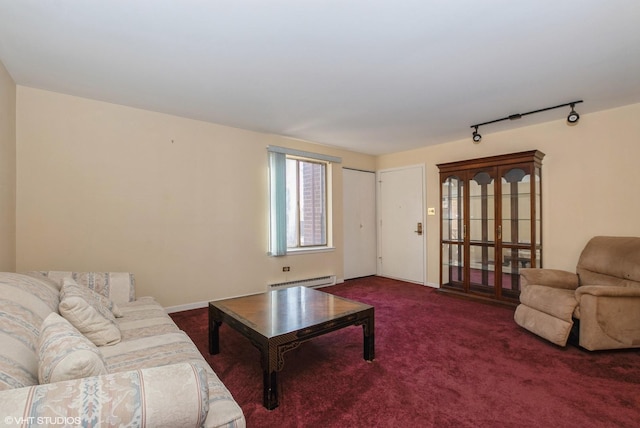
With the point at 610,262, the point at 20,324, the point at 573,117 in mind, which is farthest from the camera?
the point at 573,117

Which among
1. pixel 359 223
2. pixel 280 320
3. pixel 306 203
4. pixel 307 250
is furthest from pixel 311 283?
pixel 280 320

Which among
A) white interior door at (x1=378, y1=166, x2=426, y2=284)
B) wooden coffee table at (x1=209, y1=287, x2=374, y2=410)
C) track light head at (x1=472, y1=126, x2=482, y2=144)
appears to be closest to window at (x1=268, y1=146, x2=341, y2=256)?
white interior door at (x1=378, y1=166, x2=426, y2=284)

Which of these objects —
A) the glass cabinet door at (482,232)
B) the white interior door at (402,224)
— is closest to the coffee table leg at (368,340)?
the glass cabinet door at (482,232)

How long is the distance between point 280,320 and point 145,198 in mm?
2266

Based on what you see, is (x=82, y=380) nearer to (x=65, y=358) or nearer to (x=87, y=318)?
(x=65, y=358)

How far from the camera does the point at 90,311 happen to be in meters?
1.73

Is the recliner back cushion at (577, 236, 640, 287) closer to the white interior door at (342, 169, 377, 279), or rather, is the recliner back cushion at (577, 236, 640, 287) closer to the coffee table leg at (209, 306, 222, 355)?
the white interior door at (342, 169, 377, 279)

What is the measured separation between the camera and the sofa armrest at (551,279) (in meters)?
3.03

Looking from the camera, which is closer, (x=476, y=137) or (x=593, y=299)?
(x=593, y=299)

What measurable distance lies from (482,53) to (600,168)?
2367mm

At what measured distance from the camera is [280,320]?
213 centimetres

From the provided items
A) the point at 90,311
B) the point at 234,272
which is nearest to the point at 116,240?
the point at 234,272

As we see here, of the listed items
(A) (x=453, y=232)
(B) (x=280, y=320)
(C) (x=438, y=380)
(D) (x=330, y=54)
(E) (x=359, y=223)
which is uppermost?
(D) (x=330, y=54)

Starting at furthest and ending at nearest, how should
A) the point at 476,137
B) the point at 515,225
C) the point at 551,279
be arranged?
the point at 476,137 → the point at 515,225 → the point at 551,279
